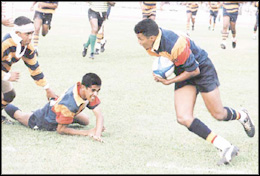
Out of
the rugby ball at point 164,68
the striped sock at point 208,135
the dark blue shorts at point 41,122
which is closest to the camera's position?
the striped sock at point 208,135

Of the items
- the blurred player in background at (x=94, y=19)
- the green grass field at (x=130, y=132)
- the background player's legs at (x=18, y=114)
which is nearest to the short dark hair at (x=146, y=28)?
the green grass field at (x=130, y=132)

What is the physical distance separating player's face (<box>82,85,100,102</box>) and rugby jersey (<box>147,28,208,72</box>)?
81cm

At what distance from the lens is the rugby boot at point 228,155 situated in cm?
476

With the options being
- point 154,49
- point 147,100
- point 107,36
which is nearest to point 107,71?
point 147,100

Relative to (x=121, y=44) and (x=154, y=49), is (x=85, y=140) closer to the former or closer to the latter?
(x=154, y=49)

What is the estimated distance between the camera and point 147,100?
25.2ft

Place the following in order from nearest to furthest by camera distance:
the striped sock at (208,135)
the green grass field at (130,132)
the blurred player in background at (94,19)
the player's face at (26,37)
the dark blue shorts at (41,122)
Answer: the green grass field at (130,132) → the striped sock at (208,135) → the player's face at (26,37) → the dark blue shorts at (41,122) → the blurred player in background at (94,19)

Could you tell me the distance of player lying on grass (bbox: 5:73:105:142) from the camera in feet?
17.8

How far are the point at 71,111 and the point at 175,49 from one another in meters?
1.41

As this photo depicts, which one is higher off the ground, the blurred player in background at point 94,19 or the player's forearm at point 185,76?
the player's forearm at point 185,76

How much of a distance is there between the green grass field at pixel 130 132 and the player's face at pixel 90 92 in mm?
445

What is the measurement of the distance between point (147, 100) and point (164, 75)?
8.57 feet

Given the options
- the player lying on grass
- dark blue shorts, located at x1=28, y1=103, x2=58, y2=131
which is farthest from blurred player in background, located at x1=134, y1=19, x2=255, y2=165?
dark blue shorts, located at x1=28, y1=103, x2=58, y2=131

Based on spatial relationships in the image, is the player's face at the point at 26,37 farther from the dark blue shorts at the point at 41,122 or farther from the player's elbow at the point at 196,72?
the player's elbow at the point at 196,72
